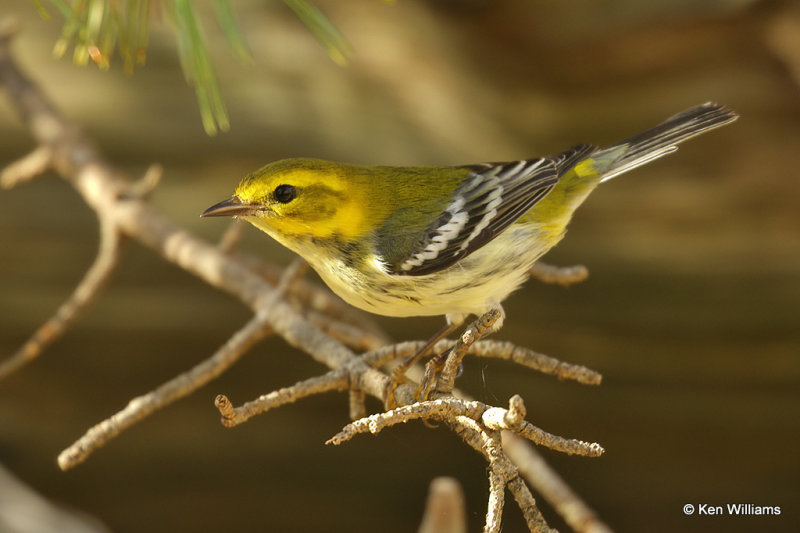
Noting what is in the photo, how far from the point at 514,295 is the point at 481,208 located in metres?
1.09

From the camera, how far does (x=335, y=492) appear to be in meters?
3.03

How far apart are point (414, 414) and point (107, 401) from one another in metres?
2.25

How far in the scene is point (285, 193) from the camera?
1510 millimetres

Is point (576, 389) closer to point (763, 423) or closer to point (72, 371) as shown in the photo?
point (763, 423)

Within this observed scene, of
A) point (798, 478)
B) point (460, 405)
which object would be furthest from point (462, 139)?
point (460, 405)

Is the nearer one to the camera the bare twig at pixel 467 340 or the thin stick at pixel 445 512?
the thin stick at pixel 445 512

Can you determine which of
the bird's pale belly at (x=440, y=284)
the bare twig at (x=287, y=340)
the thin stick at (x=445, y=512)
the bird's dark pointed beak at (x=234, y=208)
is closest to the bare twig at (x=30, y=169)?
the bare twig at (x=287, y=340)

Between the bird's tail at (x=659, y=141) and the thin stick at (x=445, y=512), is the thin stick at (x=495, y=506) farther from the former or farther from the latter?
the bird's tail at (x=659, y=141)

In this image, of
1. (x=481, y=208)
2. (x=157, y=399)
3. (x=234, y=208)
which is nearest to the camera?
(x=157, y=399)

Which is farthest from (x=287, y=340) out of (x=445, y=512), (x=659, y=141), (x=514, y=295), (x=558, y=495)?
(x=514, y=295)

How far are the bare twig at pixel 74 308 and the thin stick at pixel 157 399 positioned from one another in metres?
0.38

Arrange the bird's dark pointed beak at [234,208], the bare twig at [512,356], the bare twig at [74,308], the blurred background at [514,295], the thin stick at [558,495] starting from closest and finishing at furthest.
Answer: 1. the bare twig at [512,356]
2. the thin stick at [558,495]
3. the bird's dark pointed beak at [234,208]
4. the bare twig at [74,308]
5. the blurred background at [514,295]

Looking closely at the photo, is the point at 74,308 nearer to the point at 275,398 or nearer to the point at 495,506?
the point at 275,398

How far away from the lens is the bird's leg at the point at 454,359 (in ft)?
3.44
